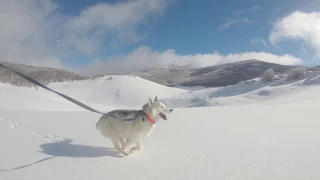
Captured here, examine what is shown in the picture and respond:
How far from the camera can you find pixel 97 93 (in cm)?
6575

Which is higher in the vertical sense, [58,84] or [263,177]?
[58,84]

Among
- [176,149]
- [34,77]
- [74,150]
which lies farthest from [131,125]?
[34,77]

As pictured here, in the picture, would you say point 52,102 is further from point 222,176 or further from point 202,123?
point 222,176

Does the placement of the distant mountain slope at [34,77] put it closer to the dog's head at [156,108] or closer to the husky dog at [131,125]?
the husky dog at [131,125]

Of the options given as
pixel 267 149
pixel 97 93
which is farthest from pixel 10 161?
pixel 97 93

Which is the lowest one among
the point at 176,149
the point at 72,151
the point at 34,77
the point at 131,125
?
the point at 176,149

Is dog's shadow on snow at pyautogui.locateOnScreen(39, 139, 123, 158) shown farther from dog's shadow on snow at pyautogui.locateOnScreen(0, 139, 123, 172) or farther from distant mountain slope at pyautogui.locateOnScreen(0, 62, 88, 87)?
distant mountain slope at pyautogui.locateOnScreen(0, 62, 88, 87)

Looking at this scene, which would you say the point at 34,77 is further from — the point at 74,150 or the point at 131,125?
the point at 131,125

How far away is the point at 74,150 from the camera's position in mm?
5637

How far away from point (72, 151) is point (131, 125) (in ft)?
4.21

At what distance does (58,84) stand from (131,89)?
761 inches

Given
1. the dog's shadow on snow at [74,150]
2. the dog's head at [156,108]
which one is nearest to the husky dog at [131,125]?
the dog's head at [156,108]

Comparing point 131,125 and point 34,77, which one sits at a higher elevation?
point 34,77

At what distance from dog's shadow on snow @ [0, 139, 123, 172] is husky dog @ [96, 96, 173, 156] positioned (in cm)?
28
